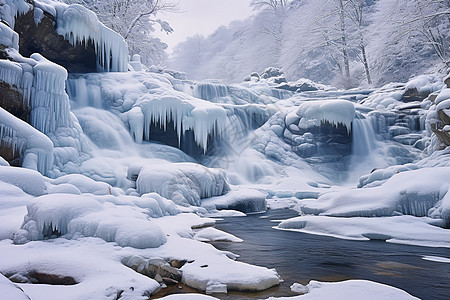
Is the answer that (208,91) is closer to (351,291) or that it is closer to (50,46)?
(50,46)

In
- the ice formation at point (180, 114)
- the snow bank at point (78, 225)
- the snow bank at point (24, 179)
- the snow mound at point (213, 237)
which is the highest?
the ice formation at point (180, 114)

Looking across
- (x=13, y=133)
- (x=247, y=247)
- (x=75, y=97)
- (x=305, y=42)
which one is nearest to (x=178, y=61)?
(x=305, y=42)

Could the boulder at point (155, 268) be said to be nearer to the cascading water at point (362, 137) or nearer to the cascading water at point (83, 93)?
the cascading water at point (83, 93)

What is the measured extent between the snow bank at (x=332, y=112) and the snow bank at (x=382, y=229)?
1016cm

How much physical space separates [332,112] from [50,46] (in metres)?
12.5

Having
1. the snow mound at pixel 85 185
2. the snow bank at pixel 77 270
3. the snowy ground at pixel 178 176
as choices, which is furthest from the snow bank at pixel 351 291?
the snow mound at pixel 85 185

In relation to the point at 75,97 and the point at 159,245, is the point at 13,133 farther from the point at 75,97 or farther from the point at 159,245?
the point at 75,97

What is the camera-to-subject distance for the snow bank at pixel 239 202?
8828 mm

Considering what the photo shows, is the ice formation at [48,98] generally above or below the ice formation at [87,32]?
below

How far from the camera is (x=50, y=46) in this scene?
12.8m

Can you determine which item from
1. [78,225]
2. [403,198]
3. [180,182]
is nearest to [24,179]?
[78,225]

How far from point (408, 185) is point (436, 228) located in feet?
3.59

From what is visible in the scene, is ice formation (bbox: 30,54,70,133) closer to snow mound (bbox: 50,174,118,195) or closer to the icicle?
snow mound (bbox: 50,174,118,195)

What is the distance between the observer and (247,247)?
4.80 metres
